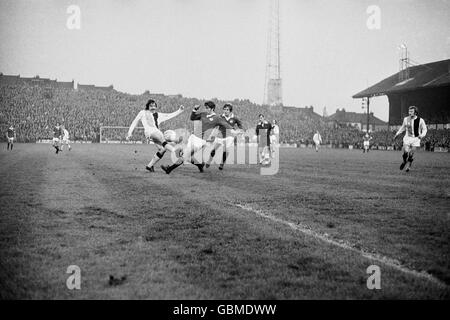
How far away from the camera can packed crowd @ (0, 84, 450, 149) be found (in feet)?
164

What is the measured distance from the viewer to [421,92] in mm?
52531

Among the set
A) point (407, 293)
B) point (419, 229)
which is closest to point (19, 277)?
point (407, 293)

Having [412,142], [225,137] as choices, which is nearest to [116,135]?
[225,137]

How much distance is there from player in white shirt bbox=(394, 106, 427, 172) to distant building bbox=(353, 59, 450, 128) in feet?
114

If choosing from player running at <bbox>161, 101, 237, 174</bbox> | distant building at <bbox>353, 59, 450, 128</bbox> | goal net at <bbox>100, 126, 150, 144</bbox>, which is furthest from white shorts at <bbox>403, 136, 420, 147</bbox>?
goal net at <bbox>100, 126, 150, 144</bbox>

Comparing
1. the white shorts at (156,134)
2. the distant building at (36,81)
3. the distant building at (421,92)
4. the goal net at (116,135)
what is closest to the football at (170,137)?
the white shorts at (156,134)

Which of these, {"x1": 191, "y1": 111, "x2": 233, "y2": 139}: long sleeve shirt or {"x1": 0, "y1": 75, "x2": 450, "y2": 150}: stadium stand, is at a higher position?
{"x1": 0, "y1": 75, "x2": 450, "y2": 150}: stadium stand

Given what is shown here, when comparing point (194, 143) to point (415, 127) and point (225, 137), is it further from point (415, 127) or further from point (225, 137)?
point (415, 127)

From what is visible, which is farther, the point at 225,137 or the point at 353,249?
the point at 225,137

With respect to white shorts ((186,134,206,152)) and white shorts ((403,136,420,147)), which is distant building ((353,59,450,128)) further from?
white shorts ((186,134,206,152))

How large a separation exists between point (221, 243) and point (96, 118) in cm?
5524

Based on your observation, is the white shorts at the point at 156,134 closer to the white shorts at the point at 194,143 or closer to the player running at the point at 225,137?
the white shorts at the point at 194,143

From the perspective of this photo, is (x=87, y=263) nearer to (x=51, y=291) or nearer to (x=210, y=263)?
(x=51, y=291)

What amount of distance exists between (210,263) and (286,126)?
6373cm
